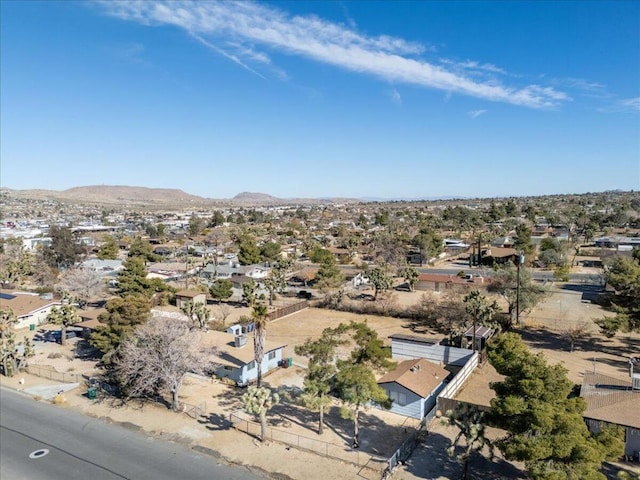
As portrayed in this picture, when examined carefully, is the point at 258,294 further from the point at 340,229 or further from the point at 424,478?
the point at 340,229

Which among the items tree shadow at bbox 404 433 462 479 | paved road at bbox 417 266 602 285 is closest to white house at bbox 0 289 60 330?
tree shadow at bbox 404 433 462 479

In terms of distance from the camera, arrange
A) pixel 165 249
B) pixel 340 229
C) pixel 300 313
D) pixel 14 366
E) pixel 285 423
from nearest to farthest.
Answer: pixel 285 423 → pixel 14 366 → pixel 300 313 → pixel 165 249 → pixel 340 229

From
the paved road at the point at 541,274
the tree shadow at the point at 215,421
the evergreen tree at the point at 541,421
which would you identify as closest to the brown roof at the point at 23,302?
the tree shadow at the point at 215,421

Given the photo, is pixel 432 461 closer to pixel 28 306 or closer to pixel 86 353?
pixel 86 353

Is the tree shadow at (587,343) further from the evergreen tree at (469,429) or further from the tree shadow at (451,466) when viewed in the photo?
the evergreen tree at (469,429)

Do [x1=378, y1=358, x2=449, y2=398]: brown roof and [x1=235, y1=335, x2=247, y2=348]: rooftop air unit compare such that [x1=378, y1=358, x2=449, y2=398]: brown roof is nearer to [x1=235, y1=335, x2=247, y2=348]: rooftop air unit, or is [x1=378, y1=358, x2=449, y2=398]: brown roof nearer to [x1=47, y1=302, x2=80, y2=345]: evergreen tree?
[x1=235, y1=335, x2=247, y2=348]: rooftop air unit

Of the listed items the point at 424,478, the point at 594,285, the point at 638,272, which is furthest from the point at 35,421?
the point at 594,285
